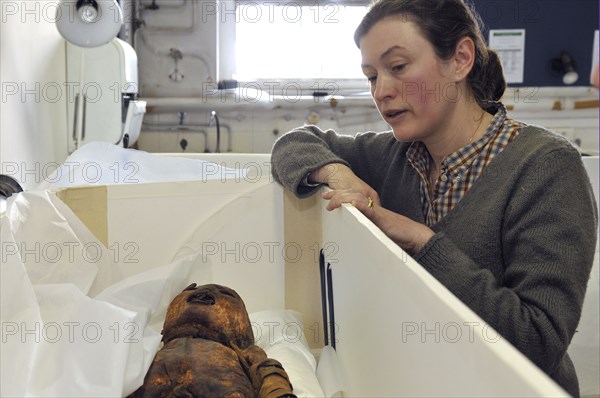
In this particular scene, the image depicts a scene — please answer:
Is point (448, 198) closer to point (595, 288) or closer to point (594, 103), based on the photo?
point (595, 288)

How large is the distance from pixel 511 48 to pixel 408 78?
1.86 meters

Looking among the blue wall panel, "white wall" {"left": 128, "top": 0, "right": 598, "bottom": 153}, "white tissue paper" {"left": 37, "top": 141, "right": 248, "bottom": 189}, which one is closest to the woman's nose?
"white tissue paper" {"left": 37, "top": 141, "right": 248, "bottom": 189}

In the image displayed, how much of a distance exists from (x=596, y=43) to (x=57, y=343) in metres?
2.68

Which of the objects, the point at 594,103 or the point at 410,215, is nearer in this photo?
the point at 410,215

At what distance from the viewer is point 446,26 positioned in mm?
1036

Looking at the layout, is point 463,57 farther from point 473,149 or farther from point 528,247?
point 528,247

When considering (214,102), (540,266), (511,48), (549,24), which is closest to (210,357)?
(540,266)

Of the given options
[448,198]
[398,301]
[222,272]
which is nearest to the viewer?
[398,301]

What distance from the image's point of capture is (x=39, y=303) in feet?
2.53

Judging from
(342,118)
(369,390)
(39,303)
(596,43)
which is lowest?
(369,390)

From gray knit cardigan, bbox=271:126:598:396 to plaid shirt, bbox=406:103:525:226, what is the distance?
0.05 m

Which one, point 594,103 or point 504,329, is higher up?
point 594,103

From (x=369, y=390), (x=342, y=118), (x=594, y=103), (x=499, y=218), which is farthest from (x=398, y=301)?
(x=594, y=103)

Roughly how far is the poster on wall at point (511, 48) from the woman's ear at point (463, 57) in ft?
5.65
